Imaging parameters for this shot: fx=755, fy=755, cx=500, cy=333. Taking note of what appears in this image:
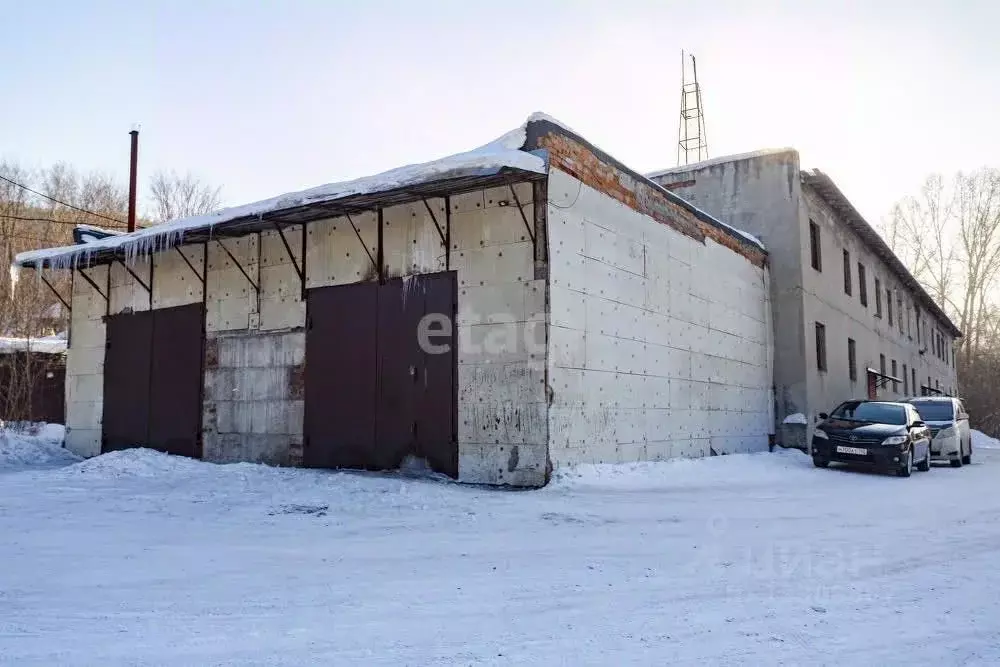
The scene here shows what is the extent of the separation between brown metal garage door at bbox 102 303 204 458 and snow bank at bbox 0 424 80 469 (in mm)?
970

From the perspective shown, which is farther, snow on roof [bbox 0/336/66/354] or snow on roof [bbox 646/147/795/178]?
snow on roof [bbox 0/336/66/354]

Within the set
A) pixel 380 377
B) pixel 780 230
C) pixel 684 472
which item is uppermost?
pixel 780 230

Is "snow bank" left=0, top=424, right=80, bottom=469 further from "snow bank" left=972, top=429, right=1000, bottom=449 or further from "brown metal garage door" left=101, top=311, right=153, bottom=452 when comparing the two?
"snow bank" left=972, top=429, right=1000, bottom=449

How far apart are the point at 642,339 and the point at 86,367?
11176mm

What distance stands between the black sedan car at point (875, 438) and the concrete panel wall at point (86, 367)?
45.1 feet

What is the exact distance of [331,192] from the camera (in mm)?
10469

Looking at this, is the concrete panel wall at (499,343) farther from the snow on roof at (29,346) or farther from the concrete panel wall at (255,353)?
the snow on roof at (29,346)

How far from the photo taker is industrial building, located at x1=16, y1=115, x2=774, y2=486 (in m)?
9.94

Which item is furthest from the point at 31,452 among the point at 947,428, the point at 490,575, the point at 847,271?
the point at 847,271

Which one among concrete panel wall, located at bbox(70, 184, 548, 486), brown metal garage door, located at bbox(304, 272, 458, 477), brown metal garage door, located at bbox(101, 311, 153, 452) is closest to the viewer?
concrete panel wall, located at bbox(70, 184, 548, 486)

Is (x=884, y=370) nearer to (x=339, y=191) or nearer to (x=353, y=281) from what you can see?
(x=353, y=281)

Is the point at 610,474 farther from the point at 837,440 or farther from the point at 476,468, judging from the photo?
the point at 837,440

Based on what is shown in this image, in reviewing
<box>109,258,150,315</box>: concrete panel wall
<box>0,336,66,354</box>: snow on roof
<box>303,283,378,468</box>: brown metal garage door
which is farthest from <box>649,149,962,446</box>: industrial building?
<box>0,336,66,354</box>: snow on roof

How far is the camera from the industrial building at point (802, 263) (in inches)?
671
